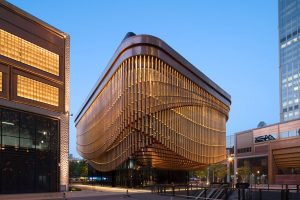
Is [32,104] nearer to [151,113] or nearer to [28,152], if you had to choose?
[28,152]

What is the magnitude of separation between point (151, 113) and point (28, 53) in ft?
79.4

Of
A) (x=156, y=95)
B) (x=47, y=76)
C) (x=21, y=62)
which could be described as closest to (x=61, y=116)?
(x=47, y=76)

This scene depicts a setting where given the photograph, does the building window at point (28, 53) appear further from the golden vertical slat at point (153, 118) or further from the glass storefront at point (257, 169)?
the glass storefront at point (257, 169)

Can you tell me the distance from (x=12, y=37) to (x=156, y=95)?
2742 centimetres

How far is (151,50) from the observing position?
232 ft

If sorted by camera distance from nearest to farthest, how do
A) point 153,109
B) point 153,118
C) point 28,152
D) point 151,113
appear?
point 28,152, point 151,113, point 153,109, point 153,118

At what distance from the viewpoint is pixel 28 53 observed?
54719mm

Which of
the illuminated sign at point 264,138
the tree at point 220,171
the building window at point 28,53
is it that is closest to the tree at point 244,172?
the illuminated sign at point 264,138

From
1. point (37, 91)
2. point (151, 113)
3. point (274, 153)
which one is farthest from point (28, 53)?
point (274, 153)

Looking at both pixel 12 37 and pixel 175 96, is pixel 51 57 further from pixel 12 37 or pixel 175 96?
pixel 175 96

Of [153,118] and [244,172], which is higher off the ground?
[153,118]

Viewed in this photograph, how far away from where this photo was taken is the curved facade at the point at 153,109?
70.7 m

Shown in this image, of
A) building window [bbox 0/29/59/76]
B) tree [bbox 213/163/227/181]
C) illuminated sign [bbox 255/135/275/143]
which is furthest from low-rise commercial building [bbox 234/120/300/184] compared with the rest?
building window [bbox 0/29/59/76]

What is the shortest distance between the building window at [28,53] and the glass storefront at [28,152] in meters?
6.91
